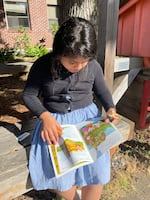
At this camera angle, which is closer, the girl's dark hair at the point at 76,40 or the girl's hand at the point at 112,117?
the girl's dark hair at the point at 76,40

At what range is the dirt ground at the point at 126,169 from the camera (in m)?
2.15

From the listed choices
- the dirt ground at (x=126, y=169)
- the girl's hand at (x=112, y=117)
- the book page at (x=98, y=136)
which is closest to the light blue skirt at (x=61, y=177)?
the book page at (x=98, y=136)

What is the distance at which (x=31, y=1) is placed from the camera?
11.0m

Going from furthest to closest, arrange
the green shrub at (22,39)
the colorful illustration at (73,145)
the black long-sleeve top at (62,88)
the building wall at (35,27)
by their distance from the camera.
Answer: the building wall at (35,27), the green shrub at (22,39), the black long-sleeve top at (62,88), the colorful illustration at (73,145)

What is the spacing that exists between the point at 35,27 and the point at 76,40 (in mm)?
11168

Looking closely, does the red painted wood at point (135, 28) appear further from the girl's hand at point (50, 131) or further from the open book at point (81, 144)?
the girl's hand at point (50, 131)

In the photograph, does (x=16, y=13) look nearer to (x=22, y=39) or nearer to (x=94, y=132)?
(x=22, y=39)

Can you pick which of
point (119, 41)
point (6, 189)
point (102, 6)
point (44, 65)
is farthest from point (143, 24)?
point (6, 189)

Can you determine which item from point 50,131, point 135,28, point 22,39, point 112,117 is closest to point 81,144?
point 50,131

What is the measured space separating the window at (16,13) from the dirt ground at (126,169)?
8.77 metres

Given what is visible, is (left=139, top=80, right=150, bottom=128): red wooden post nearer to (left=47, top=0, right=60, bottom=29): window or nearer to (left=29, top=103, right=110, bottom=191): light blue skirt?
(left=29, top=103, right=110, bottom=191): light blue skirt

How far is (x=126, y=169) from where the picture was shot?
97.5 inches

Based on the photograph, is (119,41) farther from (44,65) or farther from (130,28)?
(44,65)

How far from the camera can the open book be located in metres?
1.28
